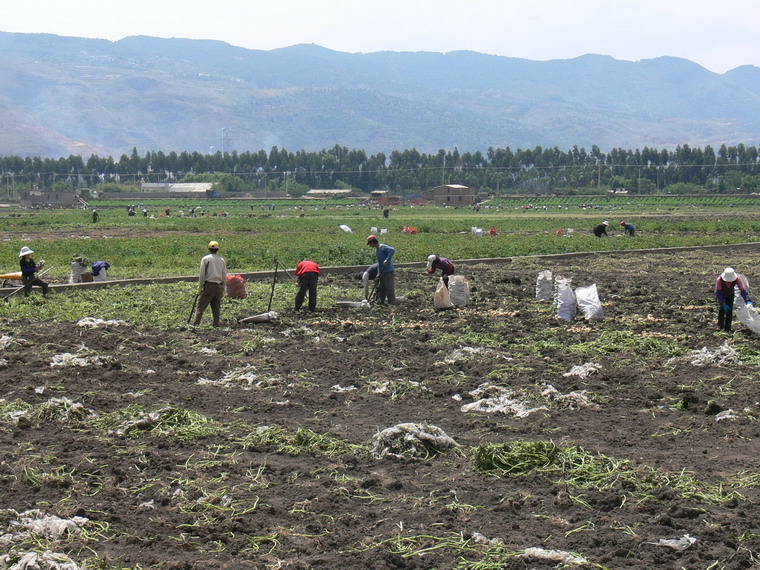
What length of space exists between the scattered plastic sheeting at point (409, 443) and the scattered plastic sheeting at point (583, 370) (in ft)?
12.9

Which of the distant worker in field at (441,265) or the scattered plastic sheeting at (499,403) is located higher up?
the distant worker in field at (441,265)

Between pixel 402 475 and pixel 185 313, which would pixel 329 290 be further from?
pixel 402 475

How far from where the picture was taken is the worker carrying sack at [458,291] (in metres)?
20.2

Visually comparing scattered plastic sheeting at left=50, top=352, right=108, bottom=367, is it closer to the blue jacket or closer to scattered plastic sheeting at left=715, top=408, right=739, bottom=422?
the blue jacket

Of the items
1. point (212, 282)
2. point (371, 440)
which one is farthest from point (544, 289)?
point (371, 440)

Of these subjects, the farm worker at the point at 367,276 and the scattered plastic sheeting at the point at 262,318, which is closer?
the scattered plastic sheeting at the point at 262,318

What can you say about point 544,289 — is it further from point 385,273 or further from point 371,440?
point 371,440

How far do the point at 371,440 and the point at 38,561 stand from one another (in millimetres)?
4073

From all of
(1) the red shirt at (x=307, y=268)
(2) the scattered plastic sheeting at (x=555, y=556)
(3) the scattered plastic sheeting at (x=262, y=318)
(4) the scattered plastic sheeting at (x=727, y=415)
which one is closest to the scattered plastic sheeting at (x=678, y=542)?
(2) the scattered plastic sheeting at (x=555, y=556)

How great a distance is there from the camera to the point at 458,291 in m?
20.3

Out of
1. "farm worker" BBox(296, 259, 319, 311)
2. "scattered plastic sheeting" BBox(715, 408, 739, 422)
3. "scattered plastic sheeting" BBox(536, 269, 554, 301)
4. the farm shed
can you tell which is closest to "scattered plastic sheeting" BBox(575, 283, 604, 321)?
"scattered plastic sheeting" BBox(536, 269, 554, 301)

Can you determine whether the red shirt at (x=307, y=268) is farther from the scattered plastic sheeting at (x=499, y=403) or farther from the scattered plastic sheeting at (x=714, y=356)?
the scattered plastic sheeting at (x=714, y=356)

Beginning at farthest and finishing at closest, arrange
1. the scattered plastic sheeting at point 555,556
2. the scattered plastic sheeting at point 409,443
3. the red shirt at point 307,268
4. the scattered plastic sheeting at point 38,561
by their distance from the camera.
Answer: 1. the red shirt at point 307,268
2. the scattered plastic sheeting at point 409,443
3. the scattered plastic sheeting at point 555,556
4. the scattered plastic sheeting at point 38,561

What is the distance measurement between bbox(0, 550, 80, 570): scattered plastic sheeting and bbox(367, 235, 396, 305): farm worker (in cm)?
1319
